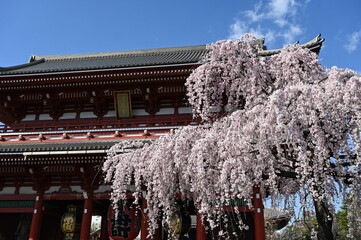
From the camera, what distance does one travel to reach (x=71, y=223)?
33.8ft

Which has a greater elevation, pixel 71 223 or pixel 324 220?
pixel 71 223

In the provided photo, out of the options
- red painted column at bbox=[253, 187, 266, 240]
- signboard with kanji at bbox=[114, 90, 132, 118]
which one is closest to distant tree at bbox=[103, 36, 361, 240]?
red painted column at bbox=[253, 187, 266, 240]

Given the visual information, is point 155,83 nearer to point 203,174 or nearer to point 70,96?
point 70,96

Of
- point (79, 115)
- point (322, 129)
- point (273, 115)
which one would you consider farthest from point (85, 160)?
point (322, 129)

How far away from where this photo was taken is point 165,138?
6297mm

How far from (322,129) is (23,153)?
27.0 ft

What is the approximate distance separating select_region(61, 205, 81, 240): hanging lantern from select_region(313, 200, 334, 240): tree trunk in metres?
8.15

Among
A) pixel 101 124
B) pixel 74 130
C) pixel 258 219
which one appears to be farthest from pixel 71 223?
pixel 258 219

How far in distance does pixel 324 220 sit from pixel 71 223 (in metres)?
8.35

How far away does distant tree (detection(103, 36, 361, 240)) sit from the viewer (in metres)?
5.02

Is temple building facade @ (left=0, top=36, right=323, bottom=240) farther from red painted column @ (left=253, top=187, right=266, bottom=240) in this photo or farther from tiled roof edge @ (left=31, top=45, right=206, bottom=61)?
tiled roof edge @ (left=31, top=45, right=206, bottom=61)

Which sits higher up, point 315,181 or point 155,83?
point 155,83

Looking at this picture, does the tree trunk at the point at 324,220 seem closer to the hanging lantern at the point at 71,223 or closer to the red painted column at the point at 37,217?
the hanging lantern at the point at 71,223

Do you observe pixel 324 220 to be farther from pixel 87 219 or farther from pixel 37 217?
pixel 37 217
